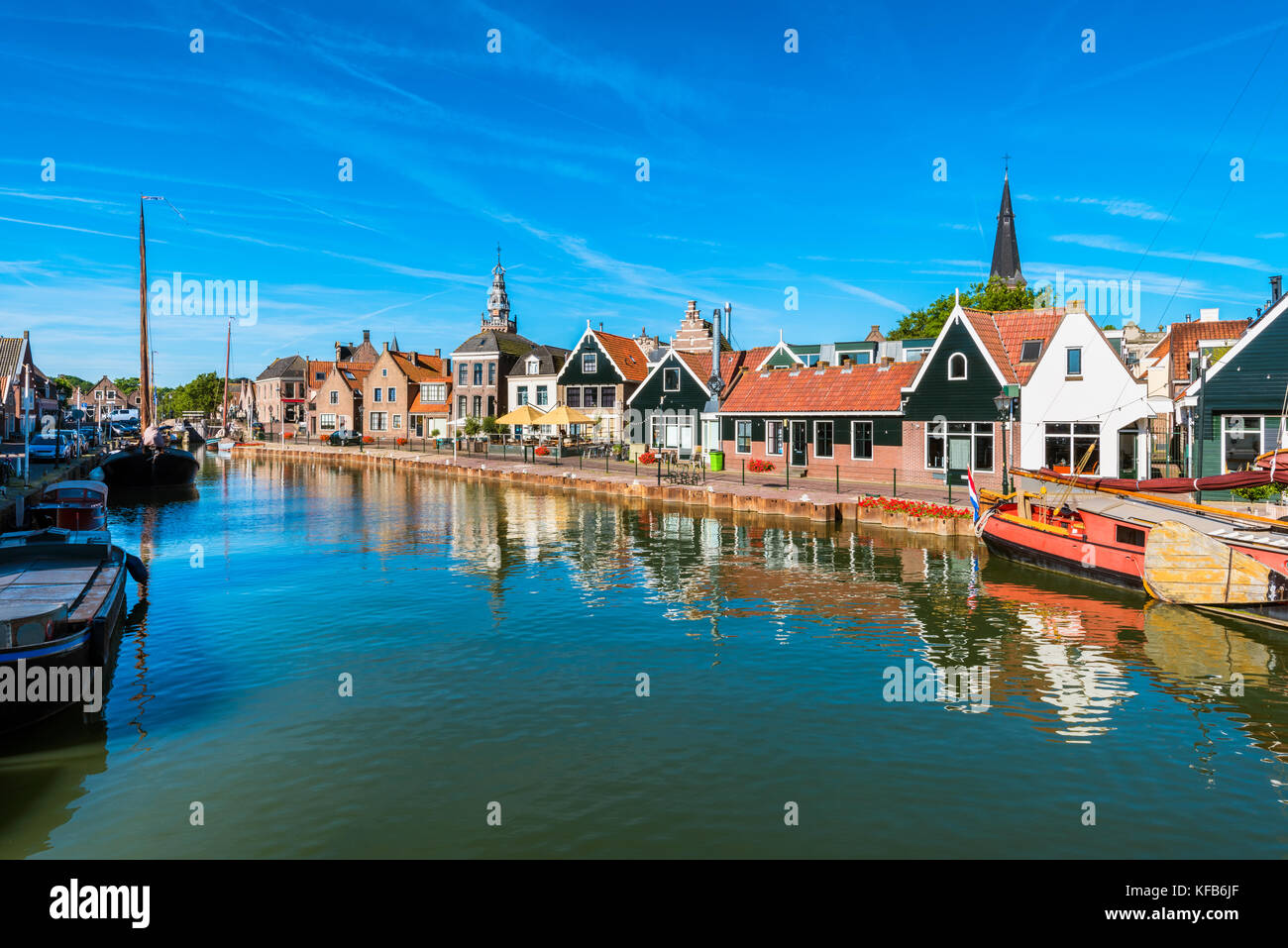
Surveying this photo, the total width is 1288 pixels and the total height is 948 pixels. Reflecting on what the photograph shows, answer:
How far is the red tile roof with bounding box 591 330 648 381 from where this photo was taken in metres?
64.9

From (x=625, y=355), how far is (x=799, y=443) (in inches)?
986

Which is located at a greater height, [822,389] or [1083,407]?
[822,389]

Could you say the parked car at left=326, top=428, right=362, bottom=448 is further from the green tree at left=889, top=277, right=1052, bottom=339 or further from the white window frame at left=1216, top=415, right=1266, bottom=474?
the white window frame at left=1216, top=415, right=1266, bottom=474

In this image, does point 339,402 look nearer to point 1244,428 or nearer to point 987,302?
point 987,302

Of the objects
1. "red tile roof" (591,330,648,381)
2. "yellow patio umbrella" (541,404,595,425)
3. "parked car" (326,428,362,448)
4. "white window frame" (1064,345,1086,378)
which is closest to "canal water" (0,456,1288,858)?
"white window frame" (1064,345,1086,378)

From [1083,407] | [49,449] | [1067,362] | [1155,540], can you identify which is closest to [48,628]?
[1155,540]

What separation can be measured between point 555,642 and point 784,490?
24230 mm

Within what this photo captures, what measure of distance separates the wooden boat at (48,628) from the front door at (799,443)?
115ft

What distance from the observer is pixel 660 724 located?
12.3 m

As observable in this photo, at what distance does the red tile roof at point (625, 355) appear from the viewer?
64875 mm

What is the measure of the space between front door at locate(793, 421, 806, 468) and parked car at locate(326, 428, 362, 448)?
53225 mm

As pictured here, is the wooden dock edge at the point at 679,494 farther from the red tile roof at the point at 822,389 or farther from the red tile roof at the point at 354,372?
the red tile roof at the point at 354,372

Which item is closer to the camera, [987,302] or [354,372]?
[987,302]
